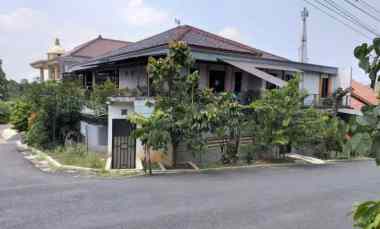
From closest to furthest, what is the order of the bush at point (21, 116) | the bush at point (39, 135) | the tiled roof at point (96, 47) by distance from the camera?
1. the bush at point (39, 135)
2. the bush at point (21, 116)
3. the tiled roof at point (96, 47)

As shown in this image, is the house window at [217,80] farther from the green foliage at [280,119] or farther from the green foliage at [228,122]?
the green foliage at [228,122]

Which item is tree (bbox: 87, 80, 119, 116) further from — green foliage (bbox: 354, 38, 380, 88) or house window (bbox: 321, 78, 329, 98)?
house window (bbox: 321, 78, 329, 98)

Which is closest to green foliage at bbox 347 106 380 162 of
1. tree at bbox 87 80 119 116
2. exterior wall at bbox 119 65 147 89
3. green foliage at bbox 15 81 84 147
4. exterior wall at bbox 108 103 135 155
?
exterior wall at bbox 108 103 135 155

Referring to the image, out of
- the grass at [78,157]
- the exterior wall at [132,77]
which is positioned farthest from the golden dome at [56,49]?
the grass at [78,157]

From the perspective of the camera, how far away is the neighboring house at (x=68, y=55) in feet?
90.8

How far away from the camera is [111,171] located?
10.2 metres

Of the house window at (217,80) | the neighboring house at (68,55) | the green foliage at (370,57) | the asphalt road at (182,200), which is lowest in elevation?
the asphalt road at (182,200)

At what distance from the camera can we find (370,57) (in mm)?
1323

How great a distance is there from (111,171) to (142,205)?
12.5ft

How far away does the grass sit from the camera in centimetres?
1097

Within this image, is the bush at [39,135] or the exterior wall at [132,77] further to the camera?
the exterior wall at [132,77]

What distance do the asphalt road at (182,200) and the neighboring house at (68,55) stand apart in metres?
19.0

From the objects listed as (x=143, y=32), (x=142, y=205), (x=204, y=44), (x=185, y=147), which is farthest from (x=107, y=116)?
(x=143, y=32)

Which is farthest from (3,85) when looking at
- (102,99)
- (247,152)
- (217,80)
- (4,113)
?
(247,152)
